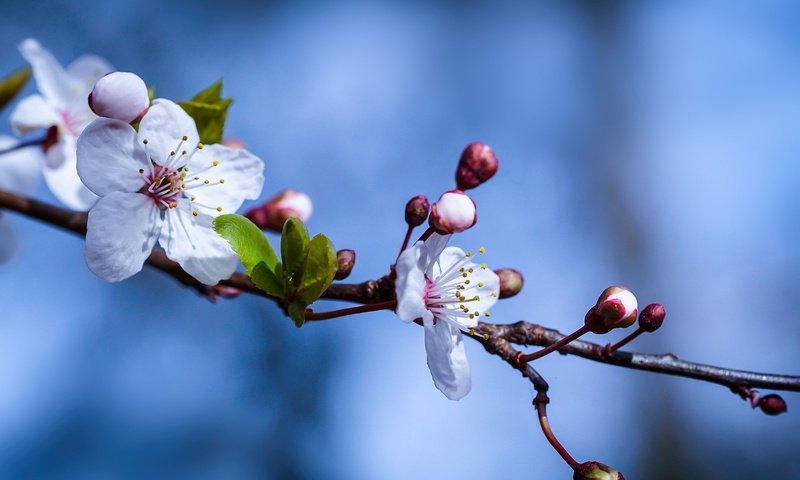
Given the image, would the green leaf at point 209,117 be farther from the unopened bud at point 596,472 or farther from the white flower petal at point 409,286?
the unopened bud at point 596,472

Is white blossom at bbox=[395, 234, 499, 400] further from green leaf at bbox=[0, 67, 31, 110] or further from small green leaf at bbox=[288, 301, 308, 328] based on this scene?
green leaf at bbox=[0, 67, 31, 110]

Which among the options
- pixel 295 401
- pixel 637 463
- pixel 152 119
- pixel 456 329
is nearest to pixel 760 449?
pixel 637 463

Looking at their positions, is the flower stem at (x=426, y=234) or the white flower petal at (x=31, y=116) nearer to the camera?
the flower stem at (x=426, y=234)

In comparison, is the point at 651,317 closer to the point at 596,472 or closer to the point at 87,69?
the point at 596,472

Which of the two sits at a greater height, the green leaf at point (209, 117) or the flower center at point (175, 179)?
the green leaf at point (209, 117)

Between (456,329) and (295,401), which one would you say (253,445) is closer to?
(295,401)

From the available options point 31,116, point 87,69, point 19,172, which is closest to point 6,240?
point 19,172

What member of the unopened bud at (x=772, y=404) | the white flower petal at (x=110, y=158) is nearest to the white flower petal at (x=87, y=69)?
the white flower petal at (x=110, y=158)
